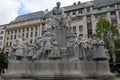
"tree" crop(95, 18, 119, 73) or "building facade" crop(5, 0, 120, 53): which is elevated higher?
"building facade" crop(5, 0, 120, 53)

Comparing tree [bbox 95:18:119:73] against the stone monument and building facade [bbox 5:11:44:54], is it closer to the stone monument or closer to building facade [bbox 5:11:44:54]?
the stone monument

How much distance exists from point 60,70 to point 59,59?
2.65 feet

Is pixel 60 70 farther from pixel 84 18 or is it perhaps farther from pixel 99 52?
pixel 84 18

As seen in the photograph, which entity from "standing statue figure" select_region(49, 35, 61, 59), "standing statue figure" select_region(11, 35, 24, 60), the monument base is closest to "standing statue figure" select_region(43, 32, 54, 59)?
"standing statue figure" select_region(49, 35, 61, 59)

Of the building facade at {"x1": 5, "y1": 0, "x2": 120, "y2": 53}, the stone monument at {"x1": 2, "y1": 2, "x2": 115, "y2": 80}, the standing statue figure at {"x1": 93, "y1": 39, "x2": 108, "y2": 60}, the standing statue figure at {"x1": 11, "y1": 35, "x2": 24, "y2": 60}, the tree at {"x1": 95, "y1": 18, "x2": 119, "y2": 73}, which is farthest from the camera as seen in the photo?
the building facade at {"x1": 5, "y1": 0, "x2": 120, "y2": 53}

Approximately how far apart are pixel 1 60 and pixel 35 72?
2748 cm

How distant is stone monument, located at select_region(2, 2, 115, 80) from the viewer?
1015 centimetres

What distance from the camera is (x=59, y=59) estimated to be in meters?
10.8

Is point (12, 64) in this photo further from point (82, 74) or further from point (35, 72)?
point (82, 74)

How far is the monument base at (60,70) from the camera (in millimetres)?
9938

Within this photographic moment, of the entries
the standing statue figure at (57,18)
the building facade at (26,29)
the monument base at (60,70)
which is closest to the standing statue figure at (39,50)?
the monument base at (60,70)

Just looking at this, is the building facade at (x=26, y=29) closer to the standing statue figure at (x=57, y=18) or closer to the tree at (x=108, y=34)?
the tree at (x=108, y=34)

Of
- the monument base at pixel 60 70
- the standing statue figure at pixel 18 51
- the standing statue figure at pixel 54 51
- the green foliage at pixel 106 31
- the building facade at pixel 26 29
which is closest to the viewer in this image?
the monument base at pixel 60 70

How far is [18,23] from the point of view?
209ft
